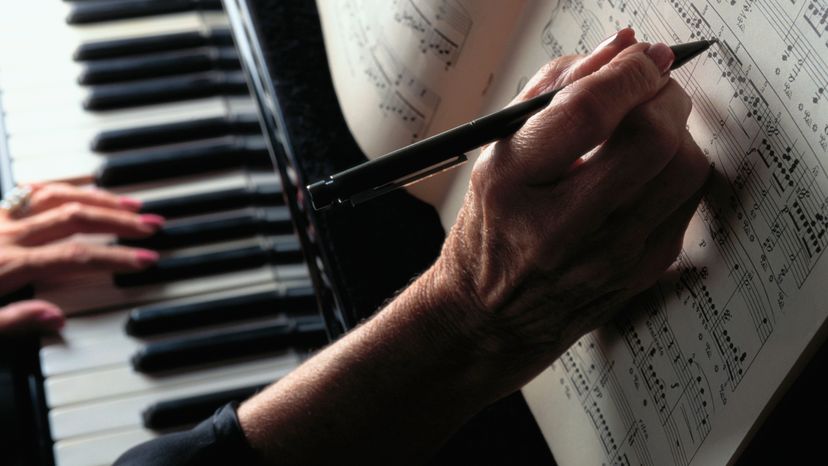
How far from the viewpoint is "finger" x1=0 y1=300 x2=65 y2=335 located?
1046mm

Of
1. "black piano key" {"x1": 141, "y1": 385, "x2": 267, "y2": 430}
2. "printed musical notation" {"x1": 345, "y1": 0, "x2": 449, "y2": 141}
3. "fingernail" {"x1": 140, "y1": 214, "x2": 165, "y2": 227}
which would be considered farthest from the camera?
"fingernail" {"x1": 140, "y1": 214, "x2": 165, "y2": 227}

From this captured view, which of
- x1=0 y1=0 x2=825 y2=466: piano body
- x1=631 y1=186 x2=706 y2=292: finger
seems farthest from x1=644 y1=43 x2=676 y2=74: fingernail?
x1=0 y1=0 x2=825 y2=466: piano body

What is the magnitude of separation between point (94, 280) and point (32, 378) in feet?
0.43

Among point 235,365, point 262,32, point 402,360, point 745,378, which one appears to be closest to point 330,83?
point 262,32

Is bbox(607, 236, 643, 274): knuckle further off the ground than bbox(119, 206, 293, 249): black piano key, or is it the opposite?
bbox(119, 206, 293, 249): black piano key

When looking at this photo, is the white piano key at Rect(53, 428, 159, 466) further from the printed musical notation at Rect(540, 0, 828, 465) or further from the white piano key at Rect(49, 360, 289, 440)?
the printed musical notation at Rect(540, 0, 828, 465)

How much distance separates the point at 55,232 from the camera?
114 centimetres

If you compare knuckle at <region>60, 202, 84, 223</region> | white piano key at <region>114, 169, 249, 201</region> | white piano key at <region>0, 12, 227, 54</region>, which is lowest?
white piano key at <region>114, 169, 249, 201</region>

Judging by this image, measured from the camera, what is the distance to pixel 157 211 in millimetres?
1156

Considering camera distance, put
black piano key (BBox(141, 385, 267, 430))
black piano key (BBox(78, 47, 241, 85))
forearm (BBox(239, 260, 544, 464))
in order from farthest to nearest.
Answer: black piano key (BBox(78, 47, 241, 85))
black piano key (BBox(141, 385, 267, 430))
forearm (BBox(239, 260, 544, 464))

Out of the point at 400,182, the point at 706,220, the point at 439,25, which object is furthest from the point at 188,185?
the point at 706,220

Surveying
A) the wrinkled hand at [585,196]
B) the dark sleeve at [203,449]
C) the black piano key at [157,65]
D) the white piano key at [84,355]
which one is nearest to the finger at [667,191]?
the wrinkled hand at [585,196]

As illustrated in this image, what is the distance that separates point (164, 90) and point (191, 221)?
0.20 m

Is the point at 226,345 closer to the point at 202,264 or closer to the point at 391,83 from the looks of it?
the point at 202,264
